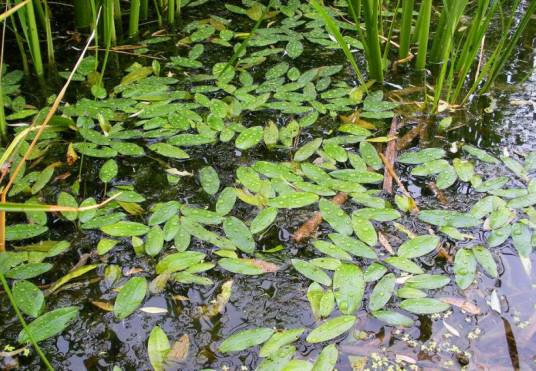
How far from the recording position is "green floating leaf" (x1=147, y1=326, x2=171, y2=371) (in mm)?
1443

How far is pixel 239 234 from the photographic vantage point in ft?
5.90

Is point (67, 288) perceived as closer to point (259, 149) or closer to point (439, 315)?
point (259, 149)

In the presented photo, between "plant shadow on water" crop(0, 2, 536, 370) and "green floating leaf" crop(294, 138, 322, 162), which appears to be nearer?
"plant shadow on water" crop(0, 2, 536, 370)

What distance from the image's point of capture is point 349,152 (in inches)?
85.5

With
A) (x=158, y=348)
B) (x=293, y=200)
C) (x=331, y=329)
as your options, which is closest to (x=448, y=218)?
(x=293, y=200)

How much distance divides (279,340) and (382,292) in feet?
1.12

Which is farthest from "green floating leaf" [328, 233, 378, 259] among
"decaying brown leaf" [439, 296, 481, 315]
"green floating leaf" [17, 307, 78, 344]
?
"green floating leaf" [17, 307, 78, 344]

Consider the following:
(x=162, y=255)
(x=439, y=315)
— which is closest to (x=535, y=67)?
(x=439, y=315)

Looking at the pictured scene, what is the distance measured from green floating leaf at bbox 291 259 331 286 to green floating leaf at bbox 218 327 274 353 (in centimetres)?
22

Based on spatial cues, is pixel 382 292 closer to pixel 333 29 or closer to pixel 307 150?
pixel 307 150

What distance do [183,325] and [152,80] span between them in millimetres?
1324

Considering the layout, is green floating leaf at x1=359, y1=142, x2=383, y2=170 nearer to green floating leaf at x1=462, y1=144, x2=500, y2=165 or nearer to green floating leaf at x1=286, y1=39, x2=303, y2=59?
green floating leaf at x1=462, y1=144, x2=500, y2=165

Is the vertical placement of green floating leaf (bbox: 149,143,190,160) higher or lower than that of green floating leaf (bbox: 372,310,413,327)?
higher

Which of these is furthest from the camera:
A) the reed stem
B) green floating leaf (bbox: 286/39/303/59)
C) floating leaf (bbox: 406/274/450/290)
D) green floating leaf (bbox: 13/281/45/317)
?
green floating leaf (bbox: 286/39/303/59)
